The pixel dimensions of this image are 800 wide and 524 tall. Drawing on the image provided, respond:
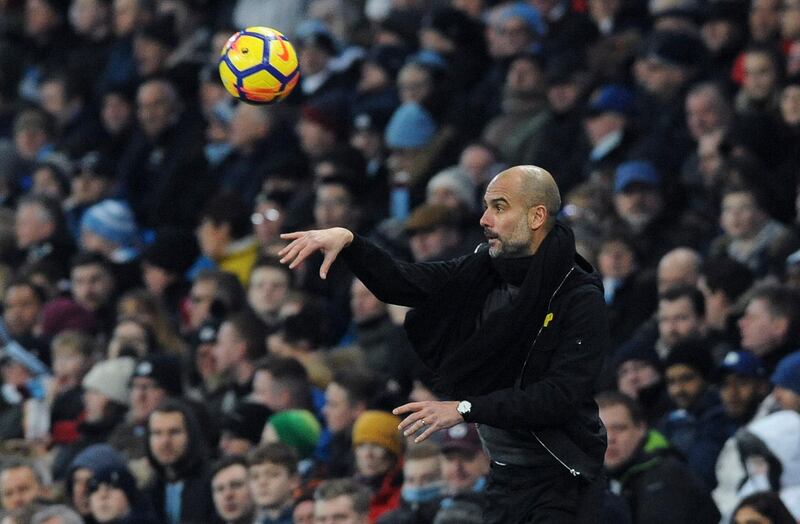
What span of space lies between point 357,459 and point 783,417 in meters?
2.34

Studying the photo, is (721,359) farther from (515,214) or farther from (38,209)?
(38,209)

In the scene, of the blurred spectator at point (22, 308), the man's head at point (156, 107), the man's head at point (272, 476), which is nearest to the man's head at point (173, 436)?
the man's head at point (272, 476)

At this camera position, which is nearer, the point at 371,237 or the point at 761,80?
Result: the point at 761,80

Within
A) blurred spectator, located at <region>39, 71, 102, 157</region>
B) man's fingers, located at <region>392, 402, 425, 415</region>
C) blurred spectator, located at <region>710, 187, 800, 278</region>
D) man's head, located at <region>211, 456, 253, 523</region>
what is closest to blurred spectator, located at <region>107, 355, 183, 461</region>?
man's head, located at <region>211, 456, 253, 523</region>

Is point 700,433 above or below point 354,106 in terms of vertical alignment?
below

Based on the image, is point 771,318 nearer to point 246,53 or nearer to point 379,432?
point 379,432

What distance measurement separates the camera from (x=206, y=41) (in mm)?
17500

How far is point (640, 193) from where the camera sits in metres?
12.1

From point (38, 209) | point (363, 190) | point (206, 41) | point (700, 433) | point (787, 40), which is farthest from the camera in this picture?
point (206, 41)

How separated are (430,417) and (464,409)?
0.15 m

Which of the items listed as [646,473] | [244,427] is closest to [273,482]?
[244,427]

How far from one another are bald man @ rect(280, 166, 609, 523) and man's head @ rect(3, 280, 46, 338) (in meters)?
6.95

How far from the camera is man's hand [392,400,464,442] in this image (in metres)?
6.84

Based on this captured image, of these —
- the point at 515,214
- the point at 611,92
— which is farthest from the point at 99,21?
the point at 515,214
